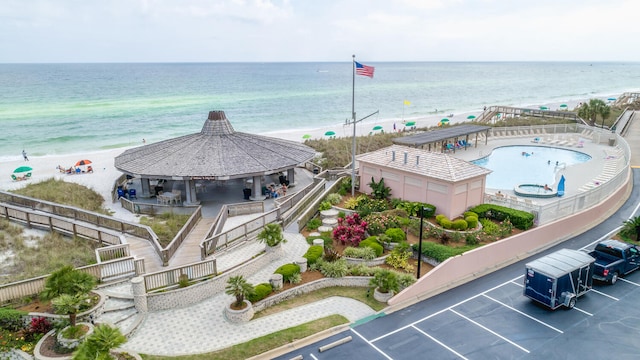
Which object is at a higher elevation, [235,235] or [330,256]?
[235,235]

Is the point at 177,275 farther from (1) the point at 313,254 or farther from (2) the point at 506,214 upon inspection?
(2) the point at 506,214

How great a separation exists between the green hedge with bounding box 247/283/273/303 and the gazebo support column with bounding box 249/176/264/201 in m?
11.9

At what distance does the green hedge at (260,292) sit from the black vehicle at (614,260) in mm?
14802

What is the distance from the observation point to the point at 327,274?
758 inches

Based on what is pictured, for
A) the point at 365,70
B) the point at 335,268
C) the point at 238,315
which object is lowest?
the point at 238,315

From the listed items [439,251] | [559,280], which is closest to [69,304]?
[439,251]

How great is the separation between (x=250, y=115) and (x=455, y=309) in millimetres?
83198

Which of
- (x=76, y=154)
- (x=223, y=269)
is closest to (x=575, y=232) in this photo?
(x=223, y=269)

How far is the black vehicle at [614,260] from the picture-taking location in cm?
1905

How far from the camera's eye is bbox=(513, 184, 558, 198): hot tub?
30.2 metres

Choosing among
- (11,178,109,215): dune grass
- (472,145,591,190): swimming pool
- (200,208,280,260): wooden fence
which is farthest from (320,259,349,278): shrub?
(472,145,591,190): swimming pool

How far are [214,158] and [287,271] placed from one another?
42.3ft

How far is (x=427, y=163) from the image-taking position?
89.0ft

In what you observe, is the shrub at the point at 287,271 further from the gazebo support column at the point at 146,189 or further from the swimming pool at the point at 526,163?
the swimming pool at the point at 526,163
